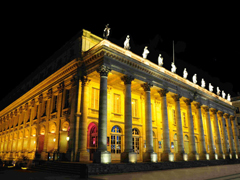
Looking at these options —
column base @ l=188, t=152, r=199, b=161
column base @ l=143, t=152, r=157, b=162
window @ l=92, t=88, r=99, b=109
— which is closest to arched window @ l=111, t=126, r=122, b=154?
window @ l=92, t=88, r=99, b=109

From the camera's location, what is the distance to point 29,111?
116 ft

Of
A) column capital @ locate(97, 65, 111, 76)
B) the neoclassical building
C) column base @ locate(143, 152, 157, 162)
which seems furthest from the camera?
column base @ locate(143, 152, 157, 162)

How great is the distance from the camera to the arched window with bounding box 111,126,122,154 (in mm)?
24375

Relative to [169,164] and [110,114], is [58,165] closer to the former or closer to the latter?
[110,114]

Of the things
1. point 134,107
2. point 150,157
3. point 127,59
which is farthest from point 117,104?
point 150,157

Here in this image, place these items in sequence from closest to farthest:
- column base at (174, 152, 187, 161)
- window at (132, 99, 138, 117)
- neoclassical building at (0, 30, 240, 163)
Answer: neoclassical building at (0, 30, 240, 163) → column base at (174, 152, 187, 161) → window at (132, 99, 138, 117)

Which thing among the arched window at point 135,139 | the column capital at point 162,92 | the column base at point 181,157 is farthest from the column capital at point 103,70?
the column base at point 181,157

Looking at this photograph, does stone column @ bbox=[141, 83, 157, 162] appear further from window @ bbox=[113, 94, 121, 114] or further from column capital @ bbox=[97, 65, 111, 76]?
column capital @ bbox=[97, 65, 111, 76]

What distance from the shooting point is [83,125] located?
20.9 meters

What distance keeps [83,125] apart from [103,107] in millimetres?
3695

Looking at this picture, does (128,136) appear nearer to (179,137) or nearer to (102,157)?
(102,157)

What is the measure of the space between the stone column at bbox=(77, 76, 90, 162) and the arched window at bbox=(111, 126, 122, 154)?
15.7 ft

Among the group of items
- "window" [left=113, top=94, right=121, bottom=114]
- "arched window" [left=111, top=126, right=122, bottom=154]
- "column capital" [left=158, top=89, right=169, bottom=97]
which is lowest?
"arched window" [left=111, top=126, right=122, bottom=154]

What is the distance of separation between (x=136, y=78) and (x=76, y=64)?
705 centimetres
